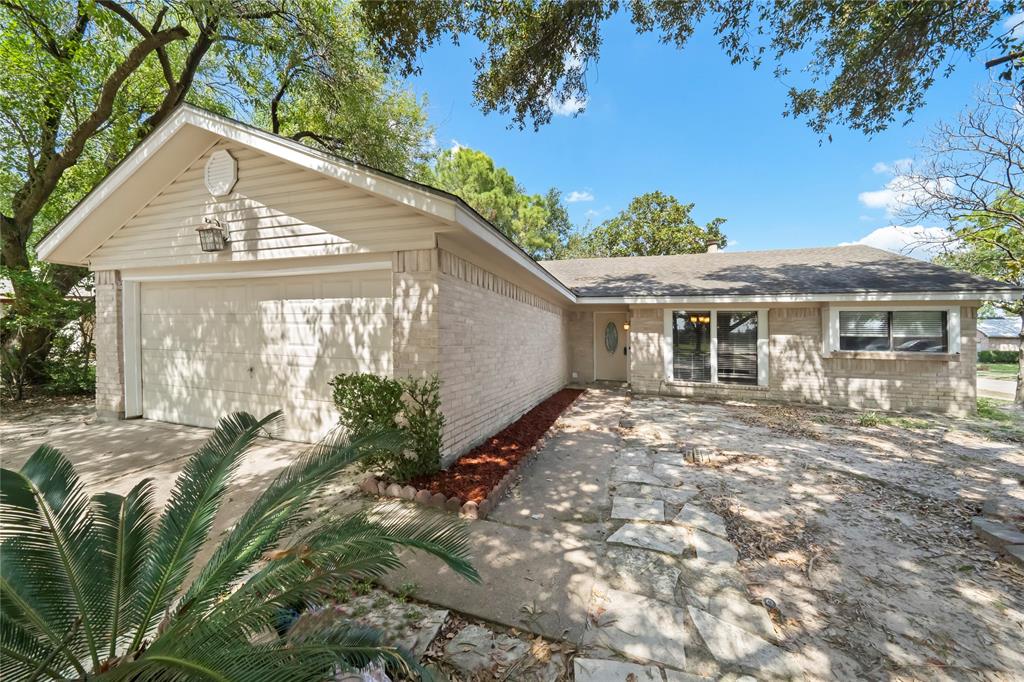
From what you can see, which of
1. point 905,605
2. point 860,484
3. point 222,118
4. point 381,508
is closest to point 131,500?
point 381,508

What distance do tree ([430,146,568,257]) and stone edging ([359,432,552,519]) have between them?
17059 mm

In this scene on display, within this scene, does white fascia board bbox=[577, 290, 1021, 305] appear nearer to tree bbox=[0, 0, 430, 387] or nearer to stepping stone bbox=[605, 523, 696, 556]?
stepping stone bbox=[605, 523, 696, 556]

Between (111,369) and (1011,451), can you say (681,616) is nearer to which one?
(1011,451)

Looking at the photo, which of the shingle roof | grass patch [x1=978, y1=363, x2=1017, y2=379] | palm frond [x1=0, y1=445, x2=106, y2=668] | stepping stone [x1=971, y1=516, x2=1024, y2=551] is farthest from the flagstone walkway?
grass patch [x1=978, y1=363, x2=1017, y2=379]

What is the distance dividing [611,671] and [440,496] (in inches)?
81.3

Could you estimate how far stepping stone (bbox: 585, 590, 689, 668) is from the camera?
6.59 feet

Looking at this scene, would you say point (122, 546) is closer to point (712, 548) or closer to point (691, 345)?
point (712, 548)

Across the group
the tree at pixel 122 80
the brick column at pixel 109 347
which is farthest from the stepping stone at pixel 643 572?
the tree at pixel 122 80

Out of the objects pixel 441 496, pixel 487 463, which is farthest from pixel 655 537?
pixel 487 463

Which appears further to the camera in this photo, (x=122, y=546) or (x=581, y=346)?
(x=581, y=346)

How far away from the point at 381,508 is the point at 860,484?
5.35 metres

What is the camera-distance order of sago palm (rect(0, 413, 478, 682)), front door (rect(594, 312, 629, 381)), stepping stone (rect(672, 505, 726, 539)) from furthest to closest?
front door (rect(594, 312, 629, 381)), stepping stone (rect(672, 505, 726, 539)), sago palm (rect(0, 413, 478, 682))

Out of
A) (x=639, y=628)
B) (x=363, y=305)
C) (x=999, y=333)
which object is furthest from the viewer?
(x=999, y=333)

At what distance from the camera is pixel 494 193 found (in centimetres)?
2062
